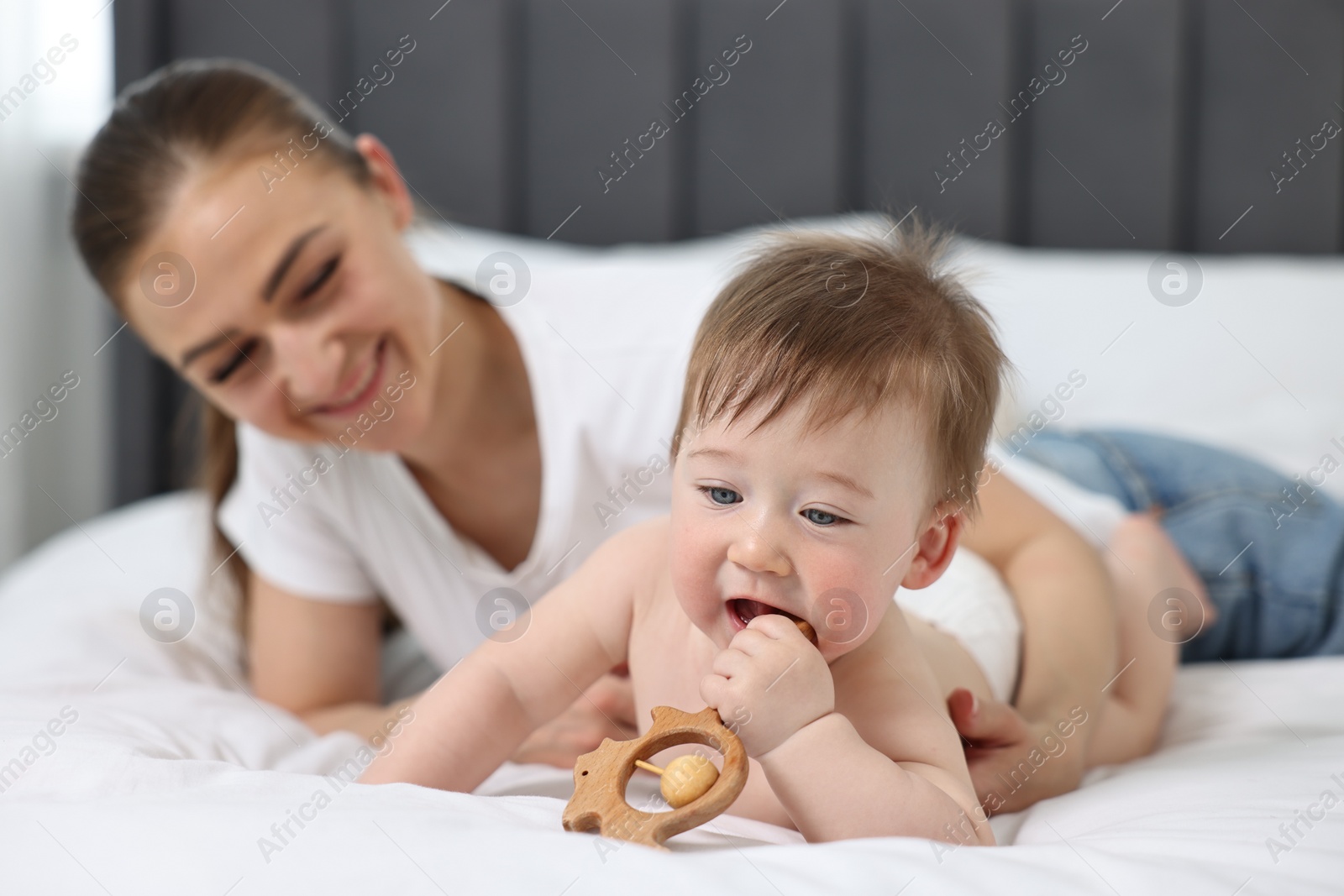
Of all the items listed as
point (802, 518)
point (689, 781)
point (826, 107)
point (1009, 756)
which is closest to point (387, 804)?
point (689, 781)

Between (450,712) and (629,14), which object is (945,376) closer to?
(450,712)

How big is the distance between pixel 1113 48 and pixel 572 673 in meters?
1.69

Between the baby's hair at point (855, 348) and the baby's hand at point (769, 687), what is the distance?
0.40 ft

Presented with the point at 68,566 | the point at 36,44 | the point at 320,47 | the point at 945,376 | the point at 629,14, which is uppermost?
the point at 629,14

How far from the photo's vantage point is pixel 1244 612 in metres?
1.17

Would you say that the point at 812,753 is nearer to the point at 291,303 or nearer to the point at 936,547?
the point at 936,547

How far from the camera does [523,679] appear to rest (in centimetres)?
74

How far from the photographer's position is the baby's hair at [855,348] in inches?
23.6

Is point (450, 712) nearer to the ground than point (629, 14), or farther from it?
nearer to the ground

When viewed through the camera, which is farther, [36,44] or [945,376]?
[36,44]

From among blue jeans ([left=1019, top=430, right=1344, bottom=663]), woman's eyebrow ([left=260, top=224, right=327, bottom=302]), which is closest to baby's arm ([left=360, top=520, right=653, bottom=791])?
woman's eyebrow ([left=260, top=224, right=327, bottom=302])

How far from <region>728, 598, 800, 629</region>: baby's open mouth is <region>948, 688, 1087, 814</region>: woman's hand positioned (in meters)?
0.20

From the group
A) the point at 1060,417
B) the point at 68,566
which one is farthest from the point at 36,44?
the point at 1060,417

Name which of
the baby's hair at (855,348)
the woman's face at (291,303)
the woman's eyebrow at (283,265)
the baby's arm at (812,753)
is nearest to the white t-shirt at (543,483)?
the woman's face at (291,303)
